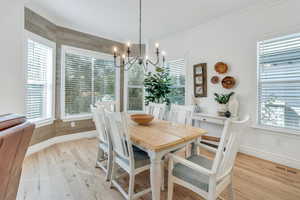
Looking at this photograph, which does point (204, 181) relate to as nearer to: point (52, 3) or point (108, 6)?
point (108, 6)

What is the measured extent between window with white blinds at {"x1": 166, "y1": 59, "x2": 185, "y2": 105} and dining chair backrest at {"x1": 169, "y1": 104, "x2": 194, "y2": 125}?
159cm

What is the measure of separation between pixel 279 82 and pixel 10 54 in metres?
Answer: 4.26

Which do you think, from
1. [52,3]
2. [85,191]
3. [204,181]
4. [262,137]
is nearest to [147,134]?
[204,181]

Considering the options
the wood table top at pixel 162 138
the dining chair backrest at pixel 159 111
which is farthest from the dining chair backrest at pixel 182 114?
the wood table top at pixel 162 138

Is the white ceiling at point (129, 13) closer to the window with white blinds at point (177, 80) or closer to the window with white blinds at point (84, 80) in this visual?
the window with white blinds at point (84, 80)

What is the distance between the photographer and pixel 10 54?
201 centimetres

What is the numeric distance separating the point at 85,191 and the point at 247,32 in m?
3.85

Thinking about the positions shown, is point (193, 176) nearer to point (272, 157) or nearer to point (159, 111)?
point (159, 111)

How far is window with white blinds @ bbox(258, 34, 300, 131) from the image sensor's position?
8.03ft

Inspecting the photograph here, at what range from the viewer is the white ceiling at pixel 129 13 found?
9.02 feet

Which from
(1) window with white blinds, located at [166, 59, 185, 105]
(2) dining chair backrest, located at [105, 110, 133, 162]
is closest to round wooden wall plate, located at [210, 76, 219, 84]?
(1) window with white blinds, located at [166, 59, 185, 105]

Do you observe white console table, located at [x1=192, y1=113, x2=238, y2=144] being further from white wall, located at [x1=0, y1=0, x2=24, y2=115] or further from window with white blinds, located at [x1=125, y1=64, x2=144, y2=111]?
white wall, located at [x1=0, y1=0, x2=24, y2=115]

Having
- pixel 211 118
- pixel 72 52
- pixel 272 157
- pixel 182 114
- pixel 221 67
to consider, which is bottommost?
pixel 272 157

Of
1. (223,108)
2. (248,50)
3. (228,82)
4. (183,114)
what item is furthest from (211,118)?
(248,50)
